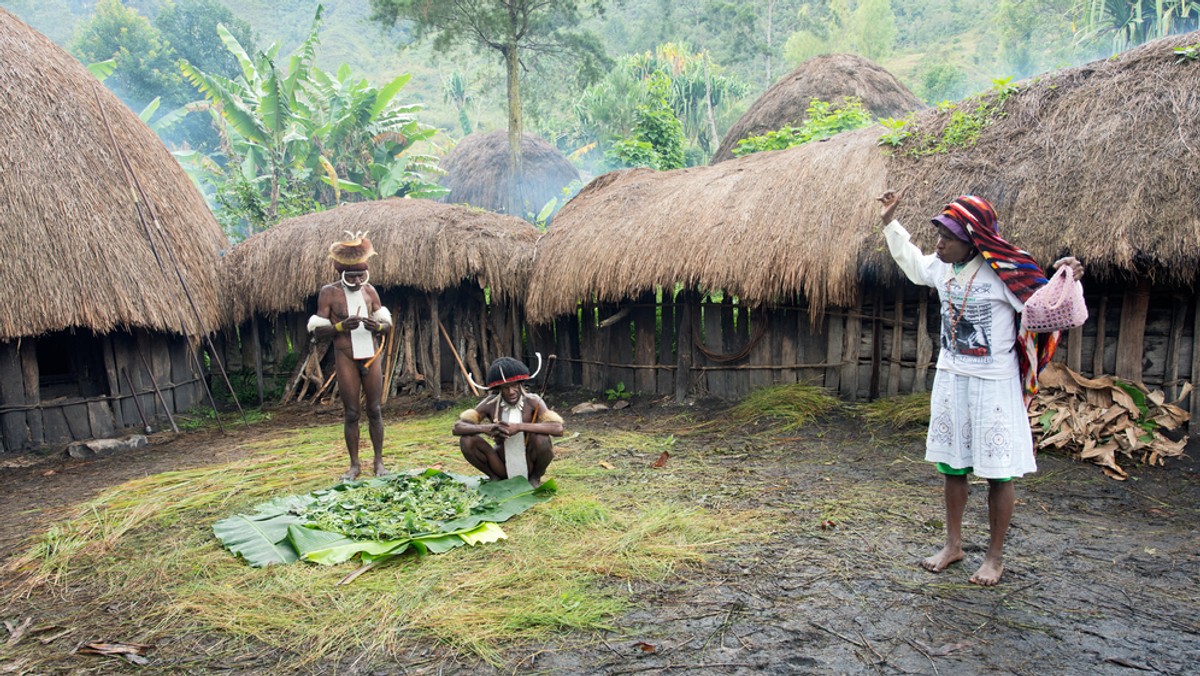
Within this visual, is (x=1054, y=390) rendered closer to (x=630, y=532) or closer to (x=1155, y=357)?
(x=1155, y=357)

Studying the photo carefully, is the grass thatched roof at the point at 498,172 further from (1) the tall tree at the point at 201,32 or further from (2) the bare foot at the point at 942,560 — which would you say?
(2) the bare foot at the point at 942,560

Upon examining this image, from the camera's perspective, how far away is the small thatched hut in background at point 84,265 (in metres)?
6.90

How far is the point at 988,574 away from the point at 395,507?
10.1ft

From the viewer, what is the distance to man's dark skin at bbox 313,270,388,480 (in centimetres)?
532

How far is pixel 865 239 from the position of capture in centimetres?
671

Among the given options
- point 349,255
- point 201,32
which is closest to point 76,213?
point 349,255

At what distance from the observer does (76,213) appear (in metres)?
7.28

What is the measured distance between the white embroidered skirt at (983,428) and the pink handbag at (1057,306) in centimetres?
30

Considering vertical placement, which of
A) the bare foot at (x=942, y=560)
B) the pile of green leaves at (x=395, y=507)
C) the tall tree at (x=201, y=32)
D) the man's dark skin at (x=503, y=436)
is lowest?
the bare foot at (x=942, y=560)

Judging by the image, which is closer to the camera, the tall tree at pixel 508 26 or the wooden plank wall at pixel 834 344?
the wooden plank wall at pixel 834 344

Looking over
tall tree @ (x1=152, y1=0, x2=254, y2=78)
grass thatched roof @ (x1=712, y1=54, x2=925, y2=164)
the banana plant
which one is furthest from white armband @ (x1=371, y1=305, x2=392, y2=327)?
tall tree @ (x1=152, y1=0, x2=254, y2=78)

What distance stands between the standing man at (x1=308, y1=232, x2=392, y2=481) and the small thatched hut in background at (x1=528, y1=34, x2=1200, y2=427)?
341 centimetres

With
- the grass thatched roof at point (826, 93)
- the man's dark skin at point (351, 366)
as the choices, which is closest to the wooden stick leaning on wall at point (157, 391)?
the man's dark skin at point (351, 366)

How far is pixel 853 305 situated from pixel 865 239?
704mm
